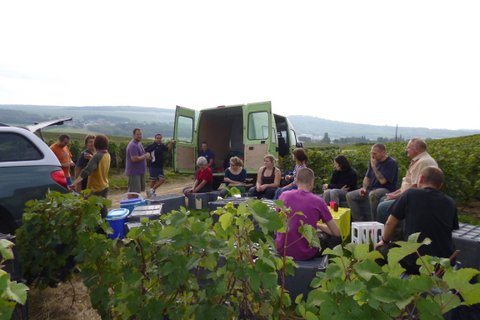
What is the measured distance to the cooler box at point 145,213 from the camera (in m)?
4.67

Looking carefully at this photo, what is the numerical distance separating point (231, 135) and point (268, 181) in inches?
172

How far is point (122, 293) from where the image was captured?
62.2 inches

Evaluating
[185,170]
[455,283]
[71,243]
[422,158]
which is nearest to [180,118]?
[185,170]

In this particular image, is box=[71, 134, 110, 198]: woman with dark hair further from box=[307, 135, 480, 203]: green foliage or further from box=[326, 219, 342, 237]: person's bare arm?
box=[307, 135, 480, 203]: green foliage

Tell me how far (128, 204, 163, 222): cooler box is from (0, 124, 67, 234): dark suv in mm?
962

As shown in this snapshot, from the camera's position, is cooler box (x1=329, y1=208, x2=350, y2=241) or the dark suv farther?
cooler box (x1=329, y1=208, x2=350, y2=241)

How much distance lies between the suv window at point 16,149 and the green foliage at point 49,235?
4.57 feet

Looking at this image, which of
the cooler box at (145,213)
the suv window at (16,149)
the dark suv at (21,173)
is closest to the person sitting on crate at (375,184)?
the cooler box at (145,213)

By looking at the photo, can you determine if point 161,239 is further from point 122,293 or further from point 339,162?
point 339,162

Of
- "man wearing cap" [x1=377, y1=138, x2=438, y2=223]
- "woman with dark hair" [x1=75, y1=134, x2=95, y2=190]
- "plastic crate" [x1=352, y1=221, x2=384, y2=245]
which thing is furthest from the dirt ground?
"man wearing cap" [x1=377, y1=138, x2=438, y2=223]

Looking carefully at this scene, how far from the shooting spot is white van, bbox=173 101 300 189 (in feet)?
27.3

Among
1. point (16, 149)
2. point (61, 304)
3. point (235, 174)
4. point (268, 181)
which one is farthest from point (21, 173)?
point (235, 174)

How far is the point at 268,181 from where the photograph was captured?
694 cm

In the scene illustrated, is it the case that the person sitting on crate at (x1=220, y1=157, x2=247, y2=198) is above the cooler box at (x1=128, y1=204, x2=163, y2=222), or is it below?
above
